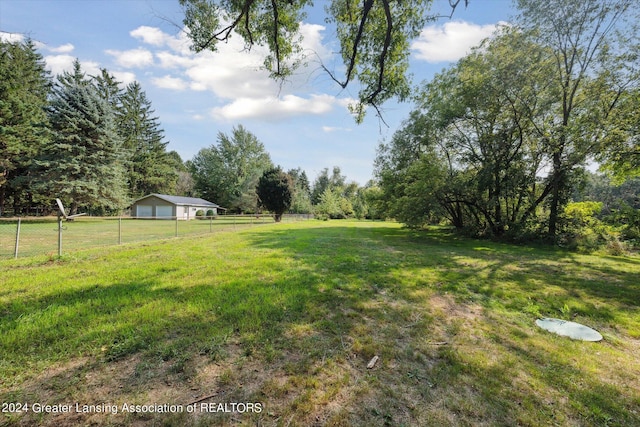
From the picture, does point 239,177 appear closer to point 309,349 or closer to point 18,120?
point 18,120

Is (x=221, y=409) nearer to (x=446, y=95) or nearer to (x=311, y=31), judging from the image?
(x=311, y=31)

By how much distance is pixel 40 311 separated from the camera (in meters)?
Result: 3.10

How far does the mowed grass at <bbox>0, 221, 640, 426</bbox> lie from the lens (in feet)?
6.16

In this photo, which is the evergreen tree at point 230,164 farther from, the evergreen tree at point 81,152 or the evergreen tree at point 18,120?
the evergreen tree at point 18,120

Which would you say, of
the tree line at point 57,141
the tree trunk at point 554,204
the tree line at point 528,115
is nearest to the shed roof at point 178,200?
the tree line at point 57,141

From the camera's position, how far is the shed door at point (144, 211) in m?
32.2

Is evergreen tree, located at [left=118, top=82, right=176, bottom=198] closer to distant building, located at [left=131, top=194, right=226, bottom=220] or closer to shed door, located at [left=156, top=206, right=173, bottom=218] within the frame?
distant building, located at [left=131, top=194, right=226, bottom=220]

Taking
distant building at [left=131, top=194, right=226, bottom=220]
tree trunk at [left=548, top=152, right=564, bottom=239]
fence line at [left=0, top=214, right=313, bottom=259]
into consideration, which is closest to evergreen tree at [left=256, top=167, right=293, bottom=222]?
fence line at [left=0, top=214, right=313, bottom=259]

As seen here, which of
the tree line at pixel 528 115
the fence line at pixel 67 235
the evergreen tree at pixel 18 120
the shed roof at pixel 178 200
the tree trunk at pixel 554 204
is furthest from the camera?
the shed roof at pixel 178 200

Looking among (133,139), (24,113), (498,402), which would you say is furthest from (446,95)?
(133,139)

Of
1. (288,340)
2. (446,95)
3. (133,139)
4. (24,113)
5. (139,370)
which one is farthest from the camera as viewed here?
(133,139)

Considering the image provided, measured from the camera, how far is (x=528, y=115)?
12719mm

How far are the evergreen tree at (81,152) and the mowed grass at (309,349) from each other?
72.3 ft

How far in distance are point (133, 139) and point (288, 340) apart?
4517 cm
